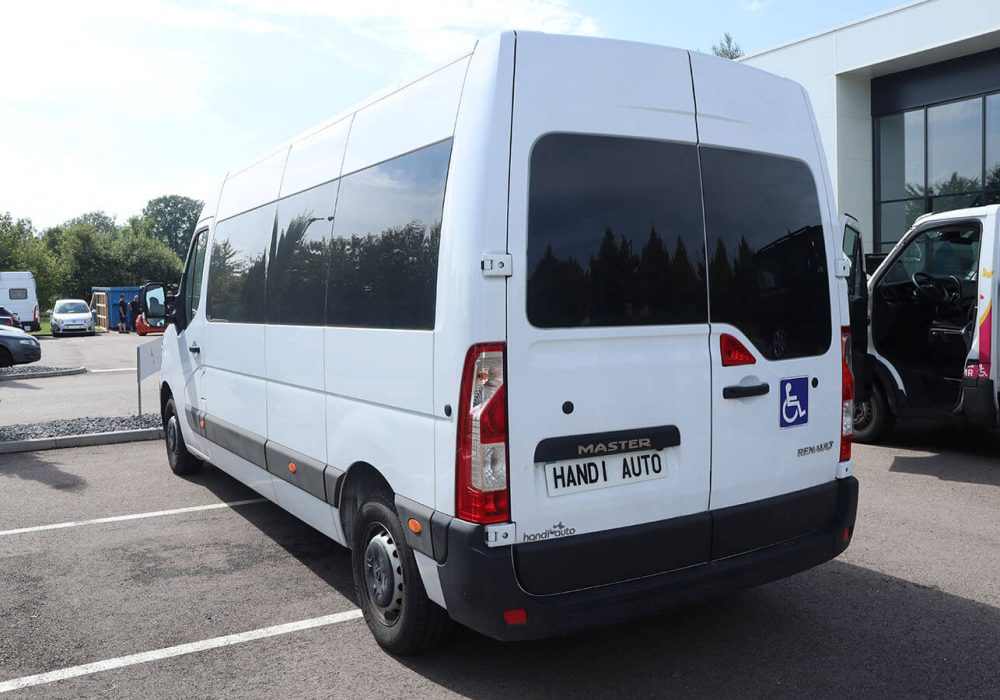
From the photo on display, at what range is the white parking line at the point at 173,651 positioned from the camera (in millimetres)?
3688

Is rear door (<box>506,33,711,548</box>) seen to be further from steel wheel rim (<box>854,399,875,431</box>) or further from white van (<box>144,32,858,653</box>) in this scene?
steel wheel rim (<box>854,399,875,431</box>)

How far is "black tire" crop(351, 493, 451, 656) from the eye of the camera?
358 centimetres

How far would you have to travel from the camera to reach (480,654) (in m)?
3.83

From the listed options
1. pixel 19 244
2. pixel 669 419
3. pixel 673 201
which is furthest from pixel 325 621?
pixel 19 244

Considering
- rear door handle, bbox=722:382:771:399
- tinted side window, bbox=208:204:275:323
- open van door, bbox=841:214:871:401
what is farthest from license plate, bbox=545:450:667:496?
open van door, bbox=841:214:871:401

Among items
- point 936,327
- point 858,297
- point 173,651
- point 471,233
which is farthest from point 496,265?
point 936,327

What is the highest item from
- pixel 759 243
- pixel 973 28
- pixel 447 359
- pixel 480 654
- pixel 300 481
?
pixel 973 28

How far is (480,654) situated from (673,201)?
2.16 m

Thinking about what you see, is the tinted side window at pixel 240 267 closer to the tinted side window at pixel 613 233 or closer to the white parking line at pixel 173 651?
the white parking line at pixel 173 651

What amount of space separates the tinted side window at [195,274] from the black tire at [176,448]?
3.85 ft

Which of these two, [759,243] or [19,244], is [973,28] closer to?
[759,243]

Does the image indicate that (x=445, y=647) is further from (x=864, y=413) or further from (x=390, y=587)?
(x=864, y=413)

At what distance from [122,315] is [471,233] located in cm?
4154

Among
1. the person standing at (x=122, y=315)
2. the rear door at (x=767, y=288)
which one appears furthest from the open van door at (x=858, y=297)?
the person standing at (x=122, y=315)
